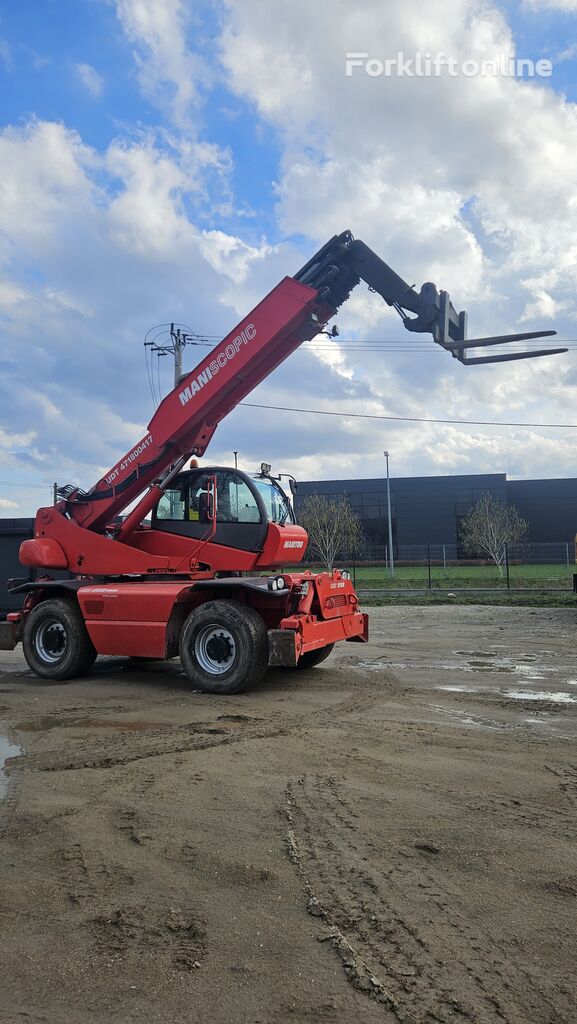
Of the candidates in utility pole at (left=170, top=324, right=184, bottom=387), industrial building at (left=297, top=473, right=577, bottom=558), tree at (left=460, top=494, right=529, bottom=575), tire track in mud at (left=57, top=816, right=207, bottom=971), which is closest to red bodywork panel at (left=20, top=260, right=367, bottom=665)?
tire track in mud at (left=57, top=816, right=207, bottom=971)

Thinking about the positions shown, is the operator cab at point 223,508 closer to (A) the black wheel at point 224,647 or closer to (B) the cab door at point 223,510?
(B) the cab door at point 223,510

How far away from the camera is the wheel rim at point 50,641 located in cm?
1061

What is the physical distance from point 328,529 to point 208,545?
38402 mm

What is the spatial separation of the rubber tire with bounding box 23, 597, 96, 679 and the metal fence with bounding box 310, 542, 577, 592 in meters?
22.2

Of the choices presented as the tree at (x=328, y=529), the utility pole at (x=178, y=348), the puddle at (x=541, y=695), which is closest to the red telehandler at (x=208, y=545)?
the puddle at (x=541, y=695)

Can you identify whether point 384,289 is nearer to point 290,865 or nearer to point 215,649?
point 215,649

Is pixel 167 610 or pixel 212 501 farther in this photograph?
pixel 212 501

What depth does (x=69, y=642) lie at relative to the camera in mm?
10422

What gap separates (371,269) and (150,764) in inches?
274

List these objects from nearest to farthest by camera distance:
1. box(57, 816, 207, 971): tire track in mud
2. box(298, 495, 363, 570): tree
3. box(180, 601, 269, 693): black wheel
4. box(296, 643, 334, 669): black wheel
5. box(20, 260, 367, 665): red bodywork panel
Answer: box(57, 816, 207, 971): tire track in mud, box(180, 601, 269, 693): black wheel, box(20, 260, 367, 665): red bodywork panel, box(296, 643, 334, 669): black wheel, box(298, 495, 363, 570): tree

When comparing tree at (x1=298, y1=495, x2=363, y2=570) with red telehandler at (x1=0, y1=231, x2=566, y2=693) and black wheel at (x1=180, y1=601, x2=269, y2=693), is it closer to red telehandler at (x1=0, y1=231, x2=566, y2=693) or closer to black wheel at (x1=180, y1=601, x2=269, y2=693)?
red telehandler at (x1=0, y1=231, x2=566, y2=693)

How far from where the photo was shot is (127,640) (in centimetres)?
976

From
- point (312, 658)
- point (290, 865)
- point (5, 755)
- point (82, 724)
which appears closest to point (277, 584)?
point (312, 658)

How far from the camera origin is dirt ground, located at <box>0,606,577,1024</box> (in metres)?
2.84
